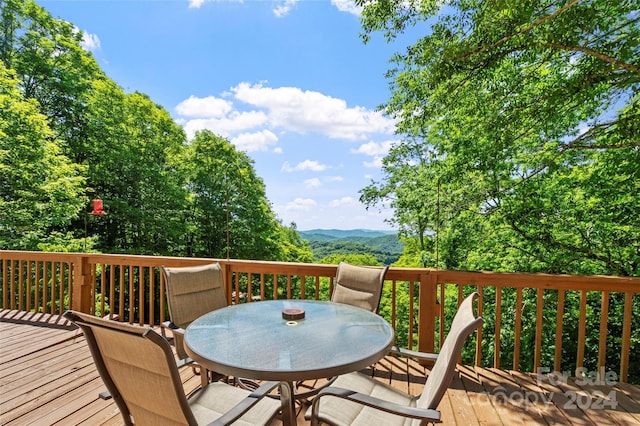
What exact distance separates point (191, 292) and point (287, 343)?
4.64 ft

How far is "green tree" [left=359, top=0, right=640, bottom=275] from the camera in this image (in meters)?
3.86

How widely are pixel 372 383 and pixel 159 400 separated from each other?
3.95 ft

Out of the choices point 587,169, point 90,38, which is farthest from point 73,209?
point 587,169

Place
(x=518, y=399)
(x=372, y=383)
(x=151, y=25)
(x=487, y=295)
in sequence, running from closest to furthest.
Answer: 1. (x=372, y=383)
2. (x=518, y=399)
3. (x=487, y=295)
4. (x=151, y=25)

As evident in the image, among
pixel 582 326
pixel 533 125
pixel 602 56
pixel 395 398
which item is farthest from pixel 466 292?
pixel 395 398

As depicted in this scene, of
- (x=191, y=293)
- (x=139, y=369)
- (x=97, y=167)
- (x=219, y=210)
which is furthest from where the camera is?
(x=219, y=210)

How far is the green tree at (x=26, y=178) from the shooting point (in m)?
8.12

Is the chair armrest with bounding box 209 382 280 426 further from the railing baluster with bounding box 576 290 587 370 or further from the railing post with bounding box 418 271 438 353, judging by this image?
the railing baluster with bounding box 576 290 587 370

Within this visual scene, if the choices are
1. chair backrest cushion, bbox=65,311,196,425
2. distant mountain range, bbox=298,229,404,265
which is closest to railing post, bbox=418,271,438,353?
chair backrest cushion, bbox=65,311,196,425

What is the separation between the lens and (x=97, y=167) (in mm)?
12031

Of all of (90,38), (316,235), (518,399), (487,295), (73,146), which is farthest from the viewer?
(316,235)

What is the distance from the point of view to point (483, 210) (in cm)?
608

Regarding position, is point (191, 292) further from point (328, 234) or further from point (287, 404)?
point (328, 234)

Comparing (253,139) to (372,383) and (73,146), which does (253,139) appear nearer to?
(73,146)
